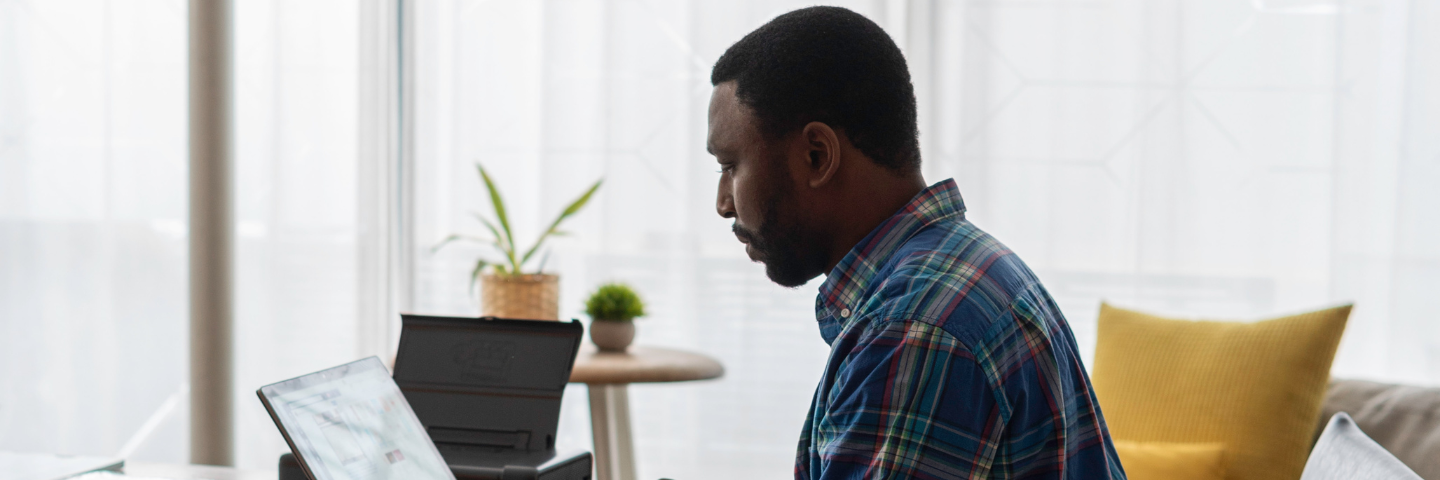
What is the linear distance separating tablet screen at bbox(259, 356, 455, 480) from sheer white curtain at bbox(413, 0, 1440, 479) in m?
1.78

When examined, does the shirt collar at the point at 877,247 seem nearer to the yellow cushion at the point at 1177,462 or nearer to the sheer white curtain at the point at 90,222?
the yellow cushion at the point at 1177,462

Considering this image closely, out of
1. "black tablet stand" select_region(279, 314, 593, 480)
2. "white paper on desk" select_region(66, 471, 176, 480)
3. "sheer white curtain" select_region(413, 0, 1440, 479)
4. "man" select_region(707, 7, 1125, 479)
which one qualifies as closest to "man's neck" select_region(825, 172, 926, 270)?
"man" select_region(707, 7, 1125, 479)

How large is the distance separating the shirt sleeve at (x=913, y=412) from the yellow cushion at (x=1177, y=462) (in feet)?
4.31

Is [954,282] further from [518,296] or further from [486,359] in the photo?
[518,296]

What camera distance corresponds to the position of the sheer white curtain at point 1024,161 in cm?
250

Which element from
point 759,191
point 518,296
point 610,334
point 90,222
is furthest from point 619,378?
point 90,222

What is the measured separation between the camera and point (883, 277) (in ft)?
2.86

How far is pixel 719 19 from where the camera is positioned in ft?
9.10

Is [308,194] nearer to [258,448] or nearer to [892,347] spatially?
[258,448]

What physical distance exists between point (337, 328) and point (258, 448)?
432 millimetres

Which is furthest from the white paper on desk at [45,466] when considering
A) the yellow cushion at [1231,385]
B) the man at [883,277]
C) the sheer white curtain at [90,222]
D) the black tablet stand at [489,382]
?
the sheer white curtain at [90,222]

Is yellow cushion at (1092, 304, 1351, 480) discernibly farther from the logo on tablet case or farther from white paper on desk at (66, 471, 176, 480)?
white paper on desk at (66, 471, 176, 480)

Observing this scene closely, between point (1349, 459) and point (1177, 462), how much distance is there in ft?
2.44

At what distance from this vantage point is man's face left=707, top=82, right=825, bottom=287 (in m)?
0.93
